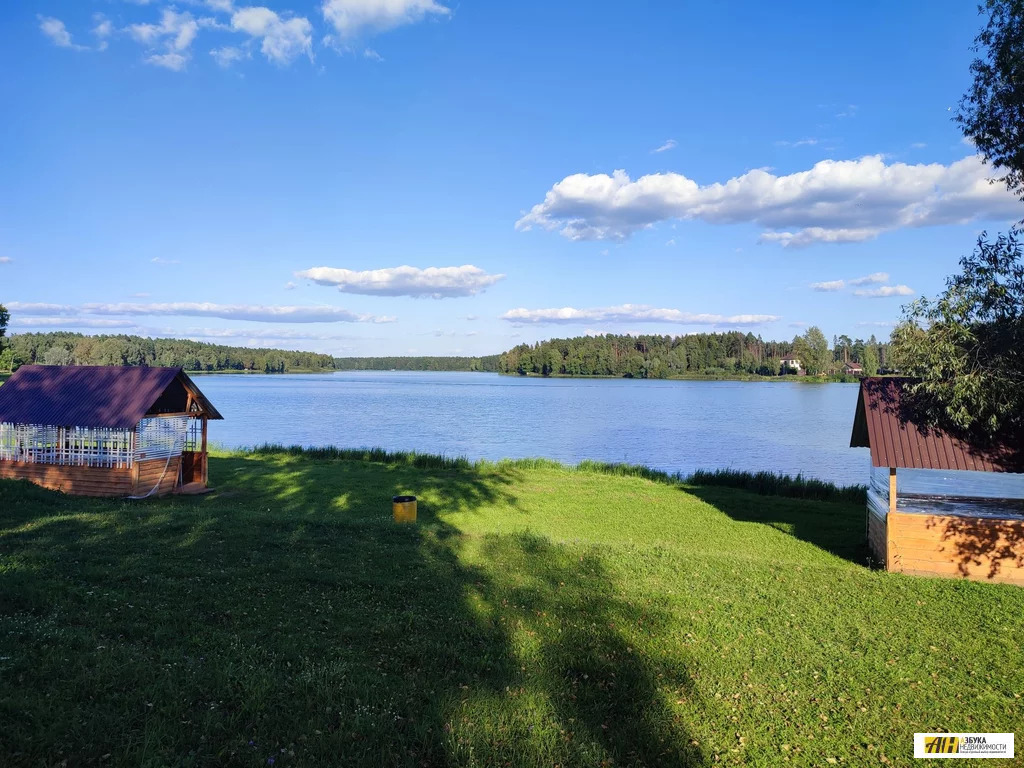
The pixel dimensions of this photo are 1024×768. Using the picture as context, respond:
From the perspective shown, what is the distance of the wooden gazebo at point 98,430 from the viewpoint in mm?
17766

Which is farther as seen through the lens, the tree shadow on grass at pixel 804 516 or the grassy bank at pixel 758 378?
the grassy bank at pixel 758 378

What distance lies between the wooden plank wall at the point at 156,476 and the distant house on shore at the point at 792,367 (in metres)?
149

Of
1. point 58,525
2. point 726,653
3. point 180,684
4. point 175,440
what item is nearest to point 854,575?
point 726,653

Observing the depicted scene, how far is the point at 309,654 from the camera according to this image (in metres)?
6.38

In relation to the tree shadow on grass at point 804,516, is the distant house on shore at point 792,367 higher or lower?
higher

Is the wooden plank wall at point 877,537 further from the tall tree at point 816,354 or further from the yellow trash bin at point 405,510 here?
the tall tree at point 816,354

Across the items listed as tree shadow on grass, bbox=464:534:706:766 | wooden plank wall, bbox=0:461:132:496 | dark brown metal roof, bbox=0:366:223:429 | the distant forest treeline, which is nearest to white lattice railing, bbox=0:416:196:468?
wooden plank wall, bbox=0:461:132:496

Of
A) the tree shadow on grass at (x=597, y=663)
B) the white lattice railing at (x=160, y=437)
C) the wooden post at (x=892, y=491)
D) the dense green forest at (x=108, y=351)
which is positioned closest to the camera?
the tree shadow on grass at (x=597, y=663)

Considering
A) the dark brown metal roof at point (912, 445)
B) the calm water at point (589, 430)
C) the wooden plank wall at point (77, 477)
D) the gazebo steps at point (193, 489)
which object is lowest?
the calm water at point (589, 430)

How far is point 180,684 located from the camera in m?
5.45

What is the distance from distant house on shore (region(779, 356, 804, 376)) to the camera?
147 meters

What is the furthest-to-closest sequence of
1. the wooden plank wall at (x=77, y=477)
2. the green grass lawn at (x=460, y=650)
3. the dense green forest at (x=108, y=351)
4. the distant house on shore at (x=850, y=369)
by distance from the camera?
the distant house on shore at (x=850, y=369) < the dense green forest at (x=108, y=351) < the wooden plank wall at (x=77, y=477) < the green grass lawn at (x=460, y=650)

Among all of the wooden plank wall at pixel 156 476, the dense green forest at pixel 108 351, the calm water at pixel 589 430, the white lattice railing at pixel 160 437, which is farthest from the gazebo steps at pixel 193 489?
the dense green forest at pixel 108 351

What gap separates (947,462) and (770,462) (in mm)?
22984
